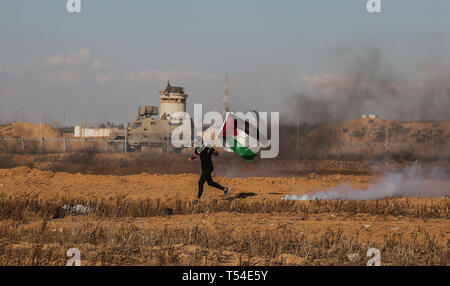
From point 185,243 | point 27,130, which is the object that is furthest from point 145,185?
point 27,130

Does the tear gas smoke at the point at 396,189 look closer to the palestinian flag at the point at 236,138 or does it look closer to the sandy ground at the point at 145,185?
the sandy ground at the point at 145,185

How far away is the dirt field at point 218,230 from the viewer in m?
9.19

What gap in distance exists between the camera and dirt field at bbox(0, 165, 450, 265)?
9188mm

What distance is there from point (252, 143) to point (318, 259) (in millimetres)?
10468

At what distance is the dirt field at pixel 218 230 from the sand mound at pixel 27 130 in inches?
1665

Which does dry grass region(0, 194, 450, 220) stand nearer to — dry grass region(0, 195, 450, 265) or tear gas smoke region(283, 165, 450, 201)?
dry grass region(0, 195, 450, 265)

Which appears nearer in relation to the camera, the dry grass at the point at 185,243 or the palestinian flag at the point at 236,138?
the dry grass at the point at 185,243

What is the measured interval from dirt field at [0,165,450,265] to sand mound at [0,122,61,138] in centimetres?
4230

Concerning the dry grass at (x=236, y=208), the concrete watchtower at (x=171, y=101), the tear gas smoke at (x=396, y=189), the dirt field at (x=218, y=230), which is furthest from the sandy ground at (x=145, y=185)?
the concrete watchtower at (x=171, y=101)

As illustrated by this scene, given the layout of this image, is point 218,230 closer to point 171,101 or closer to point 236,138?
point 236,138

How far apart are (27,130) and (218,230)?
54683 millimetres

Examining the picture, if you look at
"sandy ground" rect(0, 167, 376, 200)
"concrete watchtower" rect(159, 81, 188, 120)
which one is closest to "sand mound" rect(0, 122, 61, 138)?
"concrete watchtower" rect(159, 81, 188, 120)

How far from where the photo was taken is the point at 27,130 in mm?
62719
